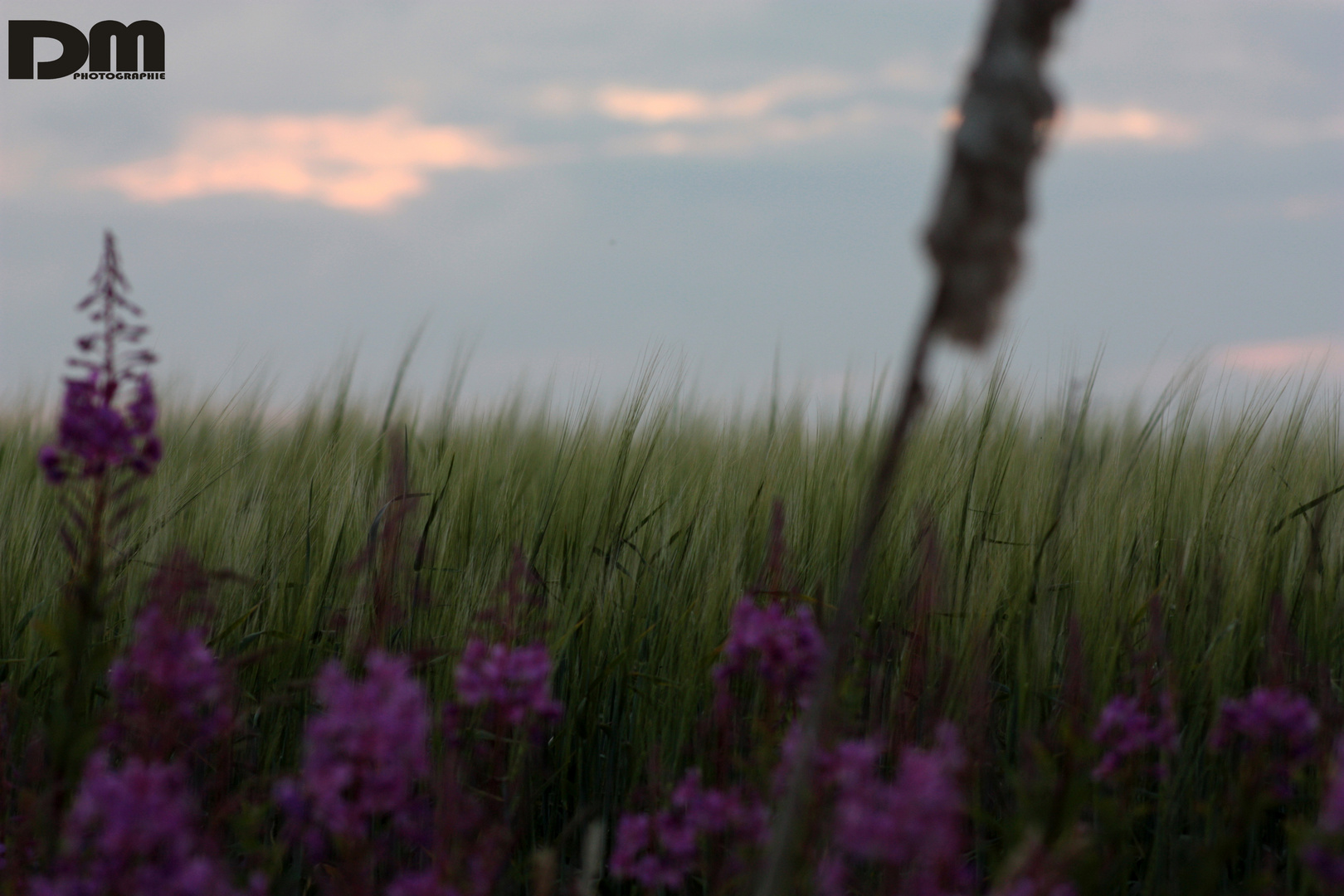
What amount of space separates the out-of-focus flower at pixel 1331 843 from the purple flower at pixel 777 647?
57 centimetres

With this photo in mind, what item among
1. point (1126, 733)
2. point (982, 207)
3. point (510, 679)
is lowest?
point (1126, 733)

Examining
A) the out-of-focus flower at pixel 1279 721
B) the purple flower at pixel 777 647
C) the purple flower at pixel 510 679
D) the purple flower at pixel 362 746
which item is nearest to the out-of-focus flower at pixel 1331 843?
the out-of-focus flower at pixel 1279 721

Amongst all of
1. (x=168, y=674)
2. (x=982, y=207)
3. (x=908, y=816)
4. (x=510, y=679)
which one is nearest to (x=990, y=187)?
(x=982, y=207)

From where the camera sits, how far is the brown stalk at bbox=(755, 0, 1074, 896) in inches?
37.9

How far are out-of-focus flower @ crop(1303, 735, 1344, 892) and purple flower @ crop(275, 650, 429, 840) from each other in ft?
3.19

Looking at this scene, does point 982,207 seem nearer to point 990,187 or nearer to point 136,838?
point 990,187

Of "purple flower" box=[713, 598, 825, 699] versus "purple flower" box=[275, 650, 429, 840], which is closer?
"purple flower" box=[275, 650, 429, 840]

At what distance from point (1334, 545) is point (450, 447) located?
7.39 feet

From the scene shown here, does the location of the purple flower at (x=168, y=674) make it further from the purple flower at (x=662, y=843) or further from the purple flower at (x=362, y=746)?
the purple flower at (x=662, y=843)

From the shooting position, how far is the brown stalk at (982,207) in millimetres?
962

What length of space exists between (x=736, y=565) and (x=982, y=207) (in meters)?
1.41

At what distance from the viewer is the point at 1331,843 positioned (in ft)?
4.03

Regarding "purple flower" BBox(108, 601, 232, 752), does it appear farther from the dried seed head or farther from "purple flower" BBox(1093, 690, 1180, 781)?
"purple flower" BBox(1093, 690, 1180, 781)

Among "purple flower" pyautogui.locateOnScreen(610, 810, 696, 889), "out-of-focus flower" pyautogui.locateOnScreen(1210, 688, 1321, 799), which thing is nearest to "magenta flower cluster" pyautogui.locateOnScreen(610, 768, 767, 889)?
"purple flower" pyautogui.locateOnScreen(610, 810, 696, 889)
